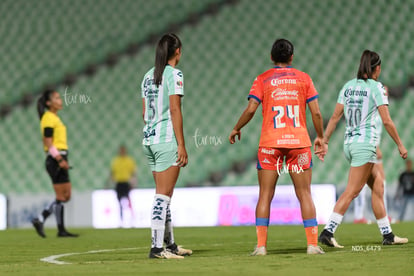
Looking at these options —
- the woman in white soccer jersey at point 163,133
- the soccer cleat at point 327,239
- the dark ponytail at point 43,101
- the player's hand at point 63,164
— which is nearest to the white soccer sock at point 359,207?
the player's hand at point 63,164

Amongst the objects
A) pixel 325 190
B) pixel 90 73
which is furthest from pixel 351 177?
pixel 90 73

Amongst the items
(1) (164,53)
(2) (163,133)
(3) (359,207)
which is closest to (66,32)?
(3) (359,207)

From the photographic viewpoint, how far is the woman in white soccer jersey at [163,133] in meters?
5.54

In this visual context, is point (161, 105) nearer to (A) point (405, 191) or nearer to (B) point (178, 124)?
(B) point (178, 124)

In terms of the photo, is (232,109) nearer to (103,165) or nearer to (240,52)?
(240,52)

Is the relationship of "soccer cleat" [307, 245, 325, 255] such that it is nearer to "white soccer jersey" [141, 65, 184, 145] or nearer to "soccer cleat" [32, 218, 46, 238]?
"white soccer jersey" [141, 65, 184, 145]

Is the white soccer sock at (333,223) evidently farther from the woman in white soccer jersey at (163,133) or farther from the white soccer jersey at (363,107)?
the woman in white soccer jersey at (163,133)

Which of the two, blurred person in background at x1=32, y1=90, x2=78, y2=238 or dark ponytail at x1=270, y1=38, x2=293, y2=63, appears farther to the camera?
blurred person in background at x1=32, y1=90, x2=78, y2=238

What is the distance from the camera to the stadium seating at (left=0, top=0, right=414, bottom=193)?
15.5 meters

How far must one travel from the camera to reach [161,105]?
562 cm

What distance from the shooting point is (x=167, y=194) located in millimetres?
5586

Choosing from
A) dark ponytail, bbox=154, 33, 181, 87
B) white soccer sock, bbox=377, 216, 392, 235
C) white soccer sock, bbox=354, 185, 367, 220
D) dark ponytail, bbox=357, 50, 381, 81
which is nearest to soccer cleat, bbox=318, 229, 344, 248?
A: white soccer sock, bbox=377, 216, 392, 235

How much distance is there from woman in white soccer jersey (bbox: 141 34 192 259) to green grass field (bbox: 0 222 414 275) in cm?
31

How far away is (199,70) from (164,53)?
36.0 feet
